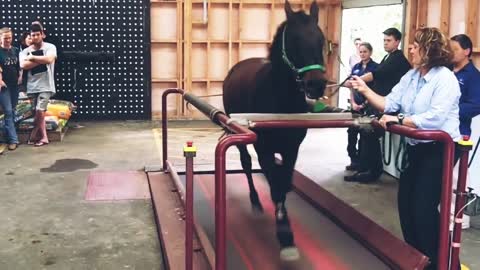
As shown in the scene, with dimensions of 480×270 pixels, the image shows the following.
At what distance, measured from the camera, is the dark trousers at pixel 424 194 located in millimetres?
2945

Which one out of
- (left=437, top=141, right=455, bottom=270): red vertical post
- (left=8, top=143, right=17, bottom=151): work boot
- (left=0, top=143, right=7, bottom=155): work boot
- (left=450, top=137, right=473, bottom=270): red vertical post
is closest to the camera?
(left=437, top=141, right=455, bottom=270): red vertical post

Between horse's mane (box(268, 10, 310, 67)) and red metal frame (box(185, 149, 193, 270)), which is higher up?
horse's mane (box(268, 10, 310, 67))

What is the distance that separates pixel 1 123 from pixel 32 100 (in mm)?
503

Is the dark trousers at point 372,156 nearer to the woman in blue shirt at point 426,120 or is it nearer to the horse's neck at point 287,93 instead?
the horse's neck at point 287,93

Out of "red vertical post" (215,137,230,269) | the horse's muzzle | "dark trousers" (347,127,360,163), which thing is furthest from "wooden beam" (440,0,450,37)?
"red vertical post" (215,137,230,269)

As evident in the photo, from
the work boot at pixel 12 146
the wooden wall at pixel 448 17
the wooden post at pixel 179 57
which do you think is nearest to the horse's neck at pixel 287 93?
the wooden wall at pixel 448 17

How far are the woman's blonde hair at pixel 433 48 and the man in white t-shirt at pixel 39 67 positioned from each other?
546cm

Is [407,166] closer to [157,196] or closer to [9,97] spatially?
[157,196]

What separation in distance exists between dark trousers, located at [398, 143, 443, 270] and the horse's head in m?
0.65

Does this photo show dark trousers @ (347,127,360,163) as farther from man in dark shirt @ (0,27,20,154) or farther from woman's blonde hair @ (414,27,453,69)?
man in dark shirt @ (0,27,20,154)

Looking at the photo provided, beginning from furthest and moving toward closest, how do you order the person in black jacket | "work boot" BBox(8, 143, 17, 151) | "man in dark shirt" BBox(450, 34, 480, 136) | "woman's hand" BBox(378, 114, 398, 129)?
"work boot" BBox(8, 143, 17, 151)
the person in black jacket
"man in dark shirt" BBox(450, 34, 480, 136)
"woman's hand" BBox(378, 114, 398, 129)

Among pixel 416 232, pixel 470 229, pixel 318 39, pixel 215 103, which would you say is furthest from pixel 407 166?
pixel 215 103

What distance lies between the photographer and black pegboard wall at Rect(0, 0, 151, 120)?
916cm

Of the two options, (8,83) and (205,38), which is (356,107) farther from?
(205,38)
